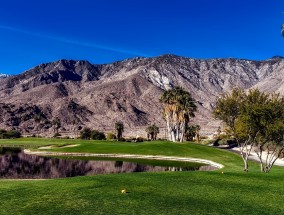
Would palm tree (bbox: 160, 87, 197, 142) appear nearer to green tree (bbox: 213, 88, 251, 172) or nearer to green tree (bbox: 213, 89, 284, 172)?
green tree (bbox: 213, 88, 251, 172)

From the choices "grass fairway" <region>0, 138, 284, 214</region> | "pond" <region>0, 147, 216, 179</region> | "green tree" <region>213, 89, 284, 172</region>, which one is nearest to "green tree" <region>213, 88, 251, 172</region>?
"green tree" <region>213, 89, 284, 172</region>

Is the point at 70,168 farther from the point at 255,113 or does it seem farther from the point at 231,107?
the point at 255,113

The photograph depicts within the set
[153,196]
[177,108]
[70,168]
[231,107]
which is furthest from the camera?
[177,108]

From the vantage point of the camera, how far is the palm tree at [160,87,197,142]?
10075 centimetres

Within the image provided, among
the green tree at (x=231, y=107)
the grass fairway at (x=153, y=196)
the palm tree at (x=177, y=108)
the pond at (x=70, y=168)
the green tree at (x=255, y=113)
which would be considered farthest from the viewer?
the palm tree at (x=177, y=108)

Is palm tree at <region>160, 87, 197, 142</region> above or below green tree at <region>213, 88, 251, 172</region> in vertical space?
above

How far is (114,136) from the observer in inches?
5650

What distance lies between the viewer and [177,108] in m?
101

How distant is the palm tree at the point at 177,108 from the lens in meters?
101

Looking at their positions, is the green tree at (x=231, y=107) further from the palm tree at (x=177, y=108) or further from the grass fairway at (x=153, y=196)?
the palm tree at (x=177, y=108)

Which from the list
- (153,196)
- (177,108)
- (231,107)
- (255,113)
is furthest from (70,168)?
(177,108)

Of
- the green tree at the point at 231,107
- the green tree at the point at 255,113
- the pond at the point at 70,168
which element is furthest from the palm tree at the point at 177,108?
the green tree at the point at 255,113

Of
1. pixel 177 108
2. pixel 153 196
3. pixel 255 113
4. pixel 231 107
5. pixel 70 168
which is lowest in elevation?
pixel 70 168

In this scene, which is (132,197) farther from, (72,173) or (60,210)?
(72,173)
